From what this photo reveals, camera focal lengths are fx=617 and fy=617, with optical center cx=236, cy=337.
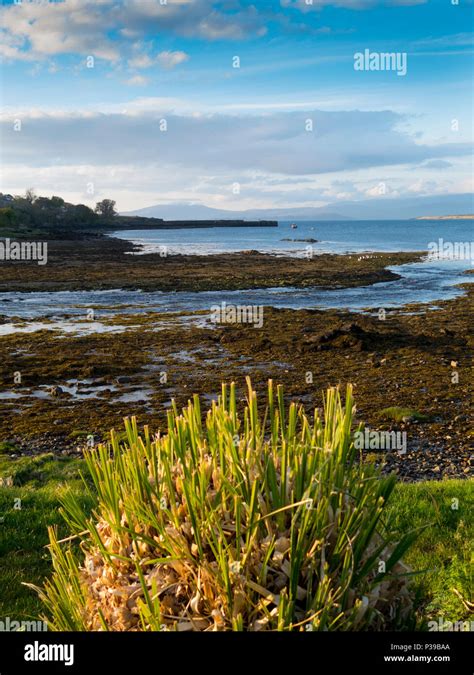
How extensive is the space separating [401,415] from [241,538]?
61.8 ft

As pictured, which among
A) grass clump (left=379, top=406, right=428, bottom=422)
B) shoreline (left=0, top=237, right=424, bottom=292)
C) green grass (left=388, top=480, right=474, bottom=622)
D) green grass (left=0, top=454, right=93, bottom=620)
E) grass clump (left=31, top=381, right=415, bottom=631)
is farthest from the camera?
shoreline (left=0, top=237, right=424, bottom=292)

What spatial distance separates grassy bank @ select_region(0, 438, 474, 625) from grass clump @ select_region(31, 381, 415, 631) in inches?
82.4

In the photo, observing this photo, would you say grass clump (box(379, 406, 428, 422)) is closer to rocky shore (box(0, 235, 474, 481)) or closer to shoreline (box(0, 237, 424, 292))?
rocky shore (box(0, 235, 474, 481))

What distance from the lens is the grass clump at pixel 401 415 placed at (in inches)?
790

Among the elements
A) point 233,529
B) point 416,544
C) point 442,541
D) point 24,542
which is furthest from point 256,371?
point 233,529

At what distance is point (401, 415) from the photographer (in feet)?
66.7

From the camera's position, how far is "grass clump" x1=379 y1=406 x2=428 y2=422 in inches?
790

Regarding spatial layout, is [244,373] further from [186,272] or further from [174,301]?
[186,272]

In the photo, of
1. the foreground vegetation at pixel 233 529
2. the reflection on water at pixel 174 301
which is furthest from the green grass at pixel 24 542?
the reflection on water at pixel 174 301

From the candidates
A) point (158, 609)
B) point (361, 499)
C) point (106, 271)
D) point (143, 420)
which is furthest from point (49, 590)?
point (106, 271)

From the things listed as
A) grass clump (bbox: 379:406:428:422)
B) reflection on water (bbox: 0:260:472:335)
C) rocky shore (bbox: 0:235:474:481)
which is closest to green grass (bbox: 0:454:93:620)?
rocky shore (bbox: 0:235:474:481)

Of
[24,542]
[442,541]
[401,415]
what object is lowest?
[401,415]
